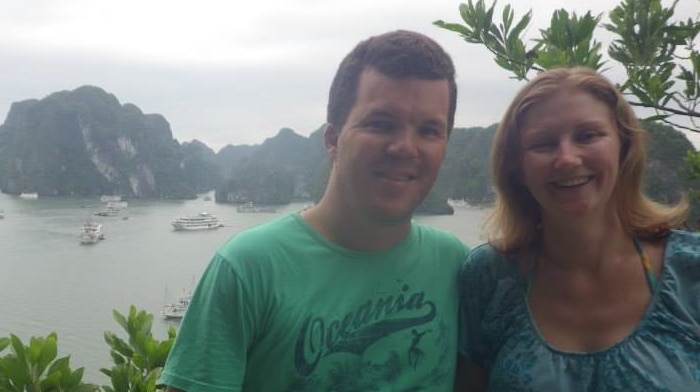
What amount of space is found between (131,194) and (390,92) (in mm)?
53780

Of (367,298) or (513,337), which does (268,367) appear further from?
(513,337)

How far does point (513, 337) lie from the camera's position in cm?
117

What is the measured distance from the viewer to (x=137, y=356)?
74.8 inches

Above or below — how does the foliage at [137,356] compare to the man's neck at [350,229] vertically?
below

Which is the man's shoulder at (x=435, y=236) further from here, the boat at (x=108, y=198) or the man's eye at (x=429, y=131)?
the boat at (x=108, y=198)

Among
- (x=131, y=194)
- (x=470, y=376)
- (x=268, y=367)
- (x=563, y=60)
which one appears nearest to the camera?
(x=268, y=367)

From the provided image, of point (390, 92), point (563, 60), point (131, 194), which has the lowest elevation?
point (131, 194)

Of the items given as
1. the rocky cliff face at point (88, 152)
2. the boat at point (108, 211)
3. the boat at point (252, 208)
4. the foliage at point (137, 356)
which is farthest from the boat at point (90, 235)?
the foliage at point (137, 356)

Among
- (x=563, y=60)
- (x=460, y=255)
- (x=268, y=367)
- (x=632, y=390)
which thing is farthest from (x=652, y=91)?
(x=268, y=367)

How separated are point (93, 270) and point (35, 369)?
925 inches

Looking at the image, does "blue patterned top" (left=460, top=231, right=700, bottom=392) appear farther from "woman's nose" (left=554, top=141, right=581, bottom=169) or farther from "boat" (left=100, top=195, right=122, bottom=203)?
"boat" (left=100, top=195, right=122, bottom=203)

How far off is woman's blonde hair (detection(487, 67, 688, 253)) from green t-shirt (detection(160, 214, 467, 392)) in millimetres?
255

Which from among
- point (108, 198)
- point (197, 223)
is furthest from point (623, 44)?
point (108, 198)

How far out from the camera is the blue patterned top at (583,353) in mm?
1040
